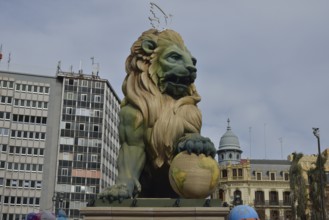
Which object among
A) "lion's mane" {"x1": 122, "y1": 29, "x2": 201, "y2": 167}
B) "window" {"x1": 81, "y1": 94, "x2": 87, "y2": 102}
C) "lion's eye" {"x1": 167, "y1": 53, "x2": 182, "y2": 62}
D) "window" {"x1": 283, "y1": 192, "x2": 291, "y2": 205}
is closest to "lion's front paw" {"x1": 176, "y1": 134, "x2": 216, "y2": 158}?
"lion's mane" {"x1": 122, "y1": 29, "x2": 201, "y2": 167}

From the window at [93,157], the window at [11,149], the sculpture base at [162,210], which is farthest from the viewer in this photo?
the window at [93,157]

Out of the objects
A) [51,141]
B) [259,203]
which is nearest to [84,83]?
[51,141]

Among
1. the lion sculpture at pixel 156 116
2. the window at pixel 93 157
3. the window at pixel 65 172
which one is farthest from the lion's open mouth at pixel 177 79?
the window at pixel 93 157

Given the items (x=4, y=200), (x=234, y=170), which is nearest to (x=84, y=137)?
(x=4, y=200)

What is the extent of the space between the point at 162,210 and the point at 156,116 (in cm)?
142

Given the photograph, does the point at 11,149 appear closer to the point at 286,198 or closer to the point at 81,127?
the point at 81,127

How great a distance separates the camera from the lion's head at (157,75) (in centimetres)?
695

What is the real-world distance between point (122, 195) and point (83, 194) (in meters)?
44.9

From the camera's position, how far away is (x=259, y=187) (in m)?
58.7

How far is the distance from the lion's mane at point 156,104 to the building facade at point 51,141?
4270 cm

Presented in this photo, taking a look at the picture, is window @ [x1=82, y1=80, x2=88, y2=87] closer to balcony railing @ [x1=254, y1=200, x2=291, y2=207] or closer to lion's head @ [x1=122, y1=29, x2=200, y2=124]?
balcony railing @ [x1=254, y1=200, x2=291, y2=207]

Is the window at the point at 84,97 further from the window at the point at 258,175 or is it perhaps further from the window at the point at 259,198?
the window at the point at 259,198

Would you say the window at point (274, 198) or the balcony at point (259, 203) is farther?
the window at point (274, 198)

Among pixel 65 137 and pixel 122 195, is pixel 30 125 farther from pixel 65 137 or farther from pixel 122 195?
pixel 122 195
